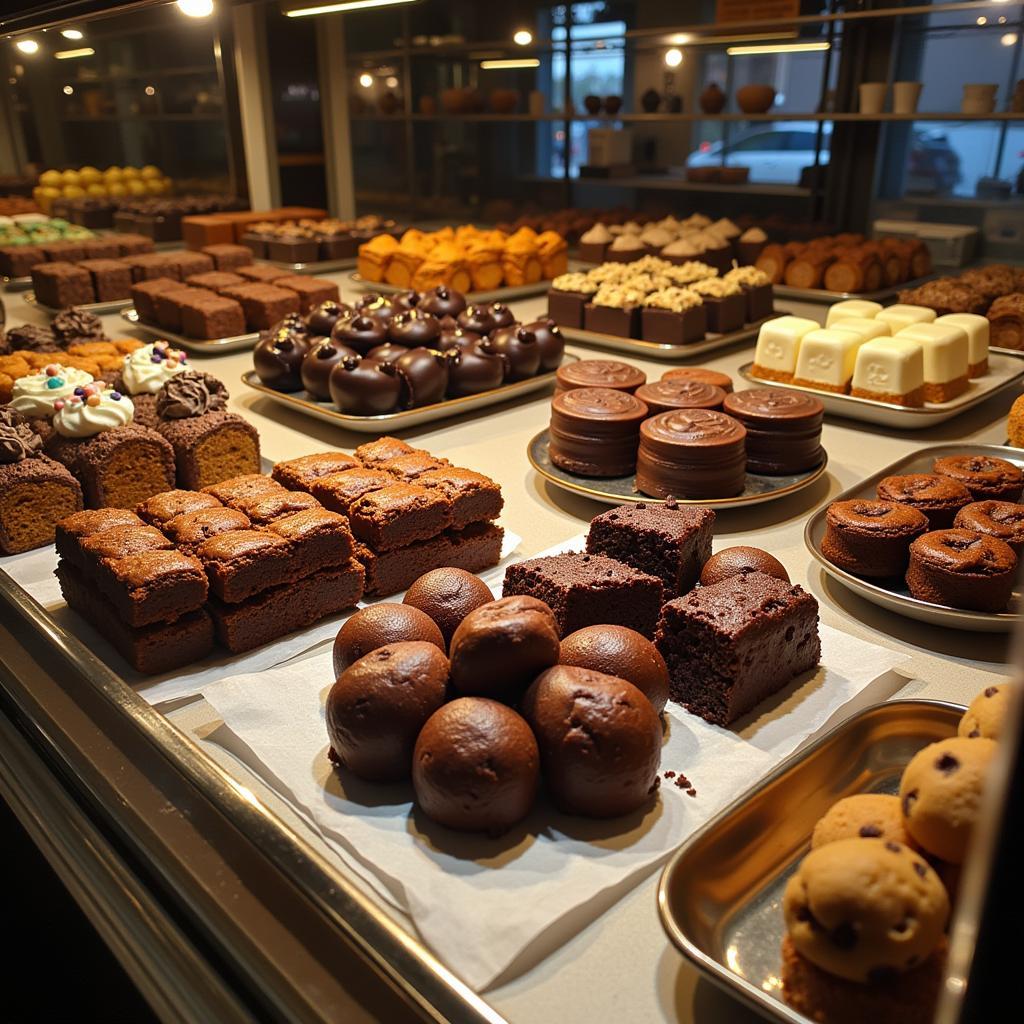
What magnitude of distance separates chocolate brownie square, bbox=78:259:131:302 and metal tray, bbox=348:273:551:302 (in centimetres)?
92

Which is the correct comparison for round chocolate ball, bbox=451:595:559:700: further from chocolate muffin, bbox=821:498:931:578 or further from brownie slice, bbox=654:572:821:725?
chocolate muffin, bbox=821:498:931:578

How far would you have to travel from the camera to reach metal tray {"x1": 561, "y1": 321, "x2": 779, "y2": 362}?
296 cm

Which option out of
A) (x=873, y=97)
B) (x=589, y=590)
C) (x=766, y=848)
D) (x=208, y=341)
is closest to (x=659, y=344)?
(x=208, y=341)

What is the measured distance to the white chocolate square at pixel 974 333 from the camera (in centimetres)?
262

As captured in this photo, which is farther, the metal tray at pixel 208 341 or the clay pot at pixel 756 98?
the clay pot at pixel 756 98

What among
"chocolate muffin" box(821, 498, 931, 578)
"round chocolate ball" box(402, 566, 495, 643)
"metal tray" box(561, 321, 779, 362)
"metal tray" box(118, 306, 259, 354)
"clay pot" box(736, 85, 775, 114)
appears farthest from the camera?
"clay pot" box(736, 85, 775, 114)

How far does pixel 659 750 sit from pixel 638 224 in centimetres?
366

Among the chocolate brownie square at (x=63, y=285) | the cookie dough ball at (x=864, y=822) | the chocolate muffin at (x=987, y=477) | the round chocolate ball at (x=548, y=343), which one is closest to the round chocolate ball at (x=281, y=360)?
the round chocolate ball at (x=548, y=343)

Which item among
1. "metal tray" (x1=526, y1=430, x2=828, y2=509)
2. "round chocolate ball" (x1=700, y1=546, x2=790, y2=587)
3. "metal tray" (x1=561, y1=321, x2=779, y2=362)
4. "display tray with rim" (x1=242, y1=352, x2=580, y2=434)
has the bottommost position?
"metal tray" (x1=526, y1=430, x2=828, y2=509)

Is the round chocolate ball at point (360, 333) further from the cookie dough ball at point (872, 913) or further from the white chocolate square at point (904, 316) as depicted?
the cookie dough ball at point (872, 913)

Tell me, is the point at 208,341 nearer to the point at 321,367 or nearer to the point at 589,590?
the point at 321,367

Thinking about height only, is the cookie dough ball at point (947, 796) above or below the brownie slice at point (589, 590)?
above

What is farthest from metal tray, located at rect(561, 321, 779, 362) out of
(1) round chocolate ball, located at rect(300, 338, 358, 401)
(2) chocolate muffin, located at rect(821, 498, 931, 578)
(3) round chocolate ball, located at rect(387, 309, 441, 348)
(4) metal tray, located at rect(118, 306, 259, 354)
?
(2) chocolate muffin, located at rect(821, 498, 931, 578)

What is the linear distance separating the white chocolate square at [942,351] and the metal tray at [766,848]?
1.54 metres
